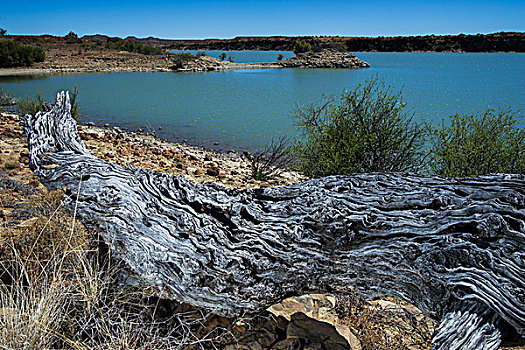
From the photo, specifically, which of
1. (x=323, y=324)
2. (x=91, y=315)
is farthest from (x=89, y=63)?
(x=323, y=324)

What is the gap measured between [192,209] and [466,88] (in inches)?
1027

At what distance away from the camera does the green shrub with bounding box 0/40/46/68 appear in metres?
35.4

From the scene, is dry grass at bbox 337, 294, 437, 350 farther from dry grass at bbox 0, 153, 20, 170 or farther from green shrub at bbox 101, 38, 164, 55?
green shrub at bbox 101, 38, 164, 55

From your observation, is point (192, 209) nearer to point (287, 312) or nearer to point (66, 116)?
point (287, 312)

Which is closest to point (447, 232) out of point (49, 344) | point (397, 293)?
point (397, 293)

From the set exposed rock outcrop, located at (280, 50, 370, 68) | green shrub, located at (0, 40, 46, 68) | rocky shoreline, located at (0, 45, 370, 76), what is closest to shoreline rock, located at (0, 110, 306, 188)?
rocky shoreline, located at (0, 45, 370, 76)

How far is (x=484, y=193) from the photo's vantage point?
2.56 metres

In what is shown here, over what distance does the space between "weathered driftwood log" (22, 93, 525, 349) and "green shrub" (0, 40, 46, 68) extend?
4059 centimetres

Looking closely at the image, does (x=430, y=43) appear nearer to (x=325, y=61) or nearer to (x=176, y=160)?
(x=325, y=61)

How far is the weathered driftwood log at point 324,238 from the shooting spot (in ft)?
7.72

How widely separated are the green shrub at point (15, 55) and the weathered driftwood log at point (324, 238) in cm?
4059

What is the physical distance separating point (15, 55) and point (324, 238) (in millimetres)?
42940

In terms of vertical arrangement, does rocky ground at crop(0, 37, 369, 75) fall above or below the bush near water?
above

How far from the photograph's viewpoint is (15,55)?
35.9 meters
